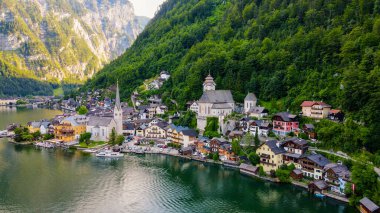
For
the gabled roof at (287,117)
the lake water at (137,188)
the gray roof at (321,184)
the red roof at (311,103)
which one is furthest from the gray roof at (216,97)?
the gray roof at (321,184)

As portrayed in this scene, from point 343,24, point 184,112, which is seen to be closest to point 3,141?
point 184,112

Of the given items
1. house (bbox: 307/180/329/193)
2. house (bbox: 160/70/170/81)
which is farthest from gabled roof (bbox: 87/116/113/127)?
house (bbox: 307/180/329/193)

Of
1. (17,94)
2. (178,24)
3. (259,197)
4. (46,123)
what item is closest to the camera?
(259,197)

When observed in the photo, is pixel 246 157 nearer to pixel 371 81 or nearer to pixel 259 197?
pixel 259 197

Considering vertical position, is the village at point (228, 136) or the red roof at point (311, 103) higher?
the red roof at point (311, 103)

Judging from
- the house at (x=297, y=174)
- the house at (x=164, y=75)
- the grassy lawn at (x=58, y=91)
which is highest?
the grassy lawn at (x=58, y=91)

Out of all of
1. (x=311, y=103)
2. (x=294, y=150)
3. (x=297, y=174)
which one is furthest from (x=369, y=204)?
(x=311, y=103)

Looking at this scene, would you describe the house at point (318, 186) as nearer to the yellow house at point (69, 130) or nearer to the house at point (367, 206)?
the house at point (367, 206)
